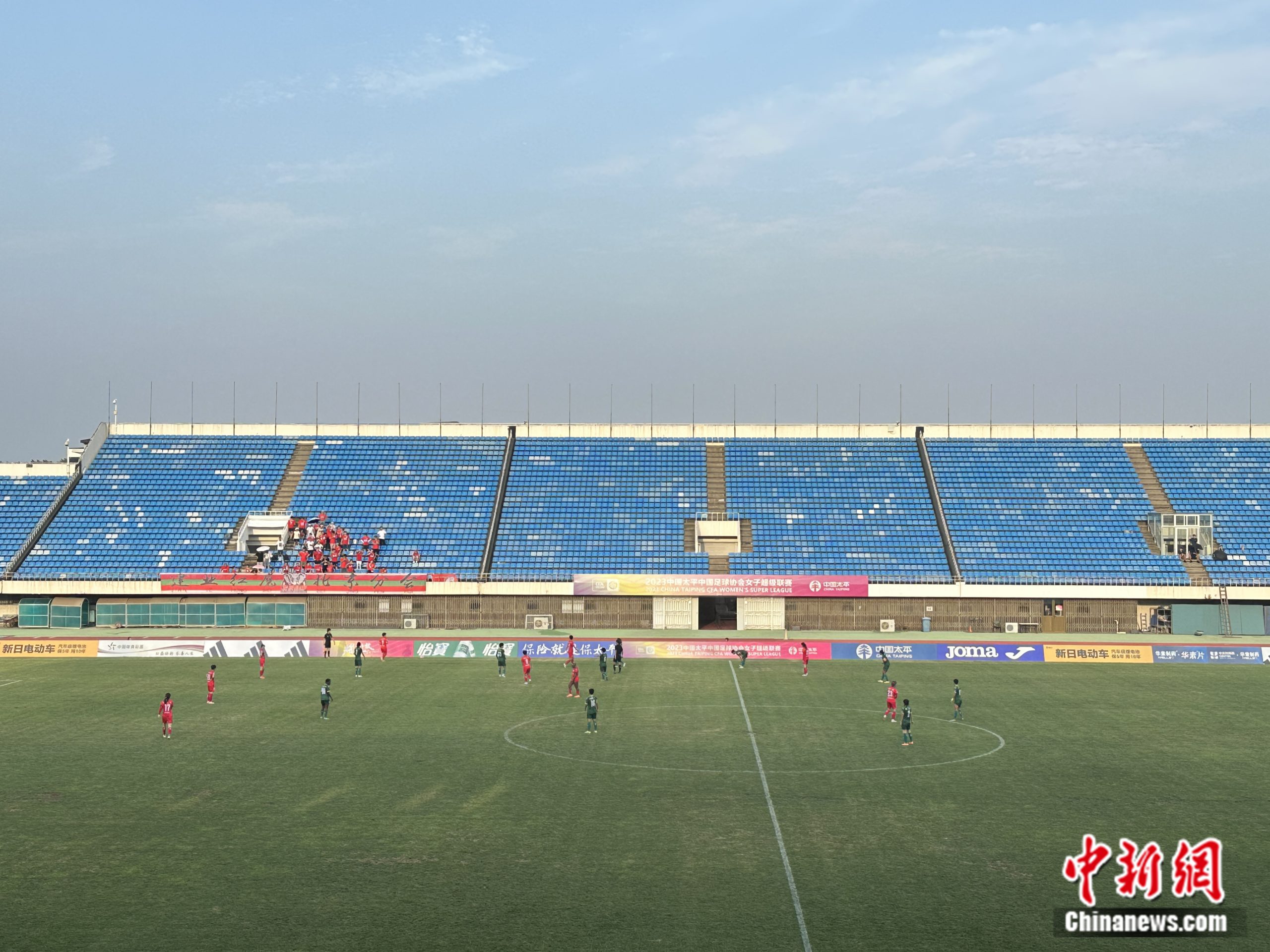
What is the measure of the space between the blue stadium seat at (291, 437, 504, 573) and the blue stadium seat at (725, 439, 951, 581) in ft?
63.5

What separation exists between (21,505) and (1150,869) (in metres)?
84.0

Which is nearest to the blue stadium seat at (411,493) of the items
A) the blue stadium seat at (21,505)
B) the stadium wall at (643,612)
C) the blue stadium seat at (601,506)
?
the blue stadium seat at (601,506)

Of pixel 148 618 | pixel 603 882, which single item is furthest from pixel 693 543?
pixel 603 882

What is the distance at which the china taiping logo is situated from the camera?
2317cm

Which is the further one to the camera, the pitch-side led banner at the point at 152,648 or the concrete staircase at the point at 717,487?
the concrete staircase at the point at 717,487

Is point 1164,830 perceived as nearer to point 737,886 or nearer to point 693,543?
point 737,886

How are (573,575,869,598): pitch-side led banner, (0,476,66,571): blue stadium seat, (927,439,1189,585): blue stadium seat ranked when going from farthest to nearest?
1. (0,476,66,571): blue stadium seat
2. (927,439,1189,585): blue stadium seat
3. (573,575,869,598): pitch-side led banner

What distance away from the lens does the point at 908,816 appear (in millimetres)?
29172

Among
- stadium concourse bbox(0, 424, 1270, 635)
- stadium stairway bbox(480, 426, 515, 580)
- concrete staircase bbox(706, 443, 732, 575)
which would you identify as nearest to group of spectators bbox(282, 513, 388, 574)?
stadium concourse bbox(0, 424, 1270, 635)

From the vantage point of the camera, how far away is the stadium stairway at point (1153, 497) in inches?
3019

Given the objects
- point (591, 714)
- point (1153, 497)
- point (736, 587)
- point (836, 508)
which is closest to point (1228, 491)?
point (1153, 497)

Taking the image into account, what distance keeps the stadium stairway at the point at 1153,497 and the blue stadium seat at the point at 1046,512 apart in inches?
18.0

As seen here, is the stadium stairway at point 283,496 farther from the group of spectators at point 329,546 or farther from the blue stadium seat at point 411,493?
the group of spectators at point 329,546

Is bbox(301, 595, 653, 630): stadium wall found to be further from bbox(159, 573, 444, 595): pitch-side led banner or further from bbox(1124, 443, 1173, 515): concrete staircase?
bbox(1124, 443, 1173, 515): concrete staircase
